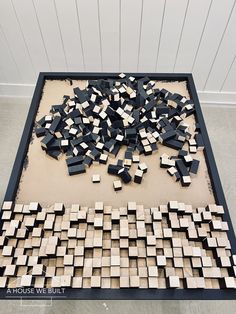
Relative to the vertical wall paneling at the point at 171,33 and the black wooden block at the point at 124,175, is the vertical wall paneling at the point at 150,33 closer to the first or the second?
the vertical wall paneling at the point at 171,33

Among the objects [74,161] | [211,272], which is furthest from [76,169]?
[211,272]

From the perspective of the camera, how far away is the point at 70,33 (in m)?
1.74

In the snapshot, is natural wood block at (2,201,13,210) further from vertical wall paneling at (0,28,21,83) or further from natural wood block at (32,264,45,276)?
vertical wall paneling at (0,28,21,83)

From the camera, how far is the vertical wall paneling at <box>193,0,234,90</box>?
1.57m

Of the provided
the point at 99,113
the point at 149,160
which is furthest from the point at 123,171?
the point at 99,113

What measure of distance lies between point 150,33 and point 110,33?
0.85 ft

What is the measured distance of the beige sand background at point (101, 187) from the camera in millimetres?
1040

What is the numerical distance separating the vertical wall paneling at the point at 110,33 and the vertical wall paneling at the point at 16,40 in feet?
1.78

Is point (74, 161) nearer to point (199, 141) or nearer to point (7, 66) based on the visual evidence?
point (199, 141)

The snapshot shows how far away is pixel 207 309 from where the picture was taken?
4.40ft

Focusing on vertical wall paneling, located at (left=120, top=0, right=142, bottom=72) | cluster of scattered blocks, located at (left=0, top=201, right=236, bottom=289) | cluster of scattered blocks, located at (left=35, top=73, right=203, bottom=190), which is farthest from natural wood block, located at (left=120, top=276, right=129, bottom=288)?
vertical wall paneling, located at (left=120, top=0, right=142, bottom=72)

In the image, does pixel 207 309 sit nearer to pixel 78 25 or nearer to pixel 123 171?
pixel 123 171

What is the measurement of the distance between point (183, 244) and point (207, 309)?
0.67 meters

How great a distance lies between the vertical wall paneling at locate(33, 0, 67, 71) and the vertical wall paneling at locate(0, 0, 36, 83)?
0.16 metres
